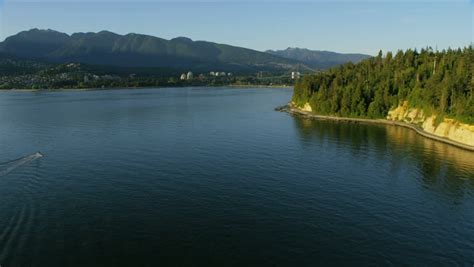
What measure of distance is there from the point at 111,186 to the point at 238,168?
18.0 metres

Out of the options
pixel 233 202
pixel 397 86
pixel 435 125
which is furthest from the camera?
pixel 397 86

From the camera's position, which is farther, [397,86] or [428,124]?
[397,86]

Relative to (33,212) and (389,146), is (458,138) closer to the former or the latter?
(389,146)

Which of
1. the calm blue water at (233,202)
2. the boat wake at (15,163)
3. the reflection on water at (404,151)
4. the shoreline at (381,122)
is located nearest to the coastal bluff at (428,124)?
the shoreline at (381,122)

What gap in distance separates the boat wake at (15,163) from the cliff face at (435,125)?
76992 mm

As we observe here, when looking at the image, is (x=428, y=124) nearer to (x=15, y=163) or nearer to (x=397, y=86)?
(x=397, y=86)

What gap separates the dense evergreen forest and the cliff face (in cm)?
150

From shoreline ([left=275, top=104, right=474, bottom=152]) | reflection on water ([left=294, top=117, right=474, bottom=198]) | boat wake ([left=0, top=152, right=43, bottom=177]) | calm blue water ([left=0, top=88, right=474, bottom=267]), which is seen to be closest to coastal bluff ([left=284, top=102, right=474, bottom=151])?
shoreline ([left=275, top=104, right=474, bottom=152])

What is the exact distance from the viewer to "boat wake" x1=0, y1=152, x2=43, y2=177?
175ft

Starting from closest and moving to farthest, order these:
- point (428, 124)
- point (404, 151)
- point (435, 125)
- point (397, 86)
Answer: point (404, 151)
point (435, 125)
point (428, 124)
point (397, 86)

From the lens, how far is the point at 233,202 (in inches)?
1665

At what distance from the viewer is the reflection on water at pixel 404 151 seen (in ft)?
171

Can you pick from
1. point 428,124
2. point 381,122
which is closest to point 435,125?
point 428,124

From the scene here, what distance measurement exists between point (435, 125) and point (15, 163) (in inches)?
3243
